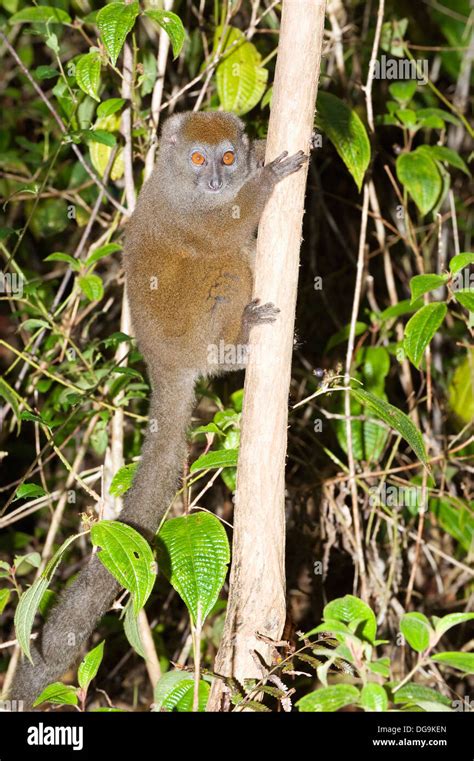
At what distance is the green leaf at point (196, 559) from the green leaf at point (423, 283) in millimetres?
1180

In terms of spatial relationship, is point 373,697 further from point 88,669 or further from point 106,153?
point 106,153

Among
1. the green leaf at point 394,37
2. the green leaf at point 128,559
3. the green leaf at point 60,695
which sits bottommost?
the green leaf at point 60,695

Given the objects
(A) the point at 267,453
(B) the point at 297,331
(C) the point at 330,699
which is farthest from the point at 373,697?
(B) the point at 297,331

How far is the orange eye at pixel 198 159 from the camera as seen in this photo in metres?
3.99

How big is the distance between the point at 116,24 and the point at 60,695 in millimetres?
2598

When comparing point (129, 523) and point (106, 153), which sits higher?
point (106, 153)

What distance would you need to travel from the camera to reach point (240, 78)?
171 inches

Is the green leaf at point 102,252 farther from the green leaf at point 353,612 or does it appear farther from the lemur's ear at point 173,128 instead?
the green leaf at point 353,612

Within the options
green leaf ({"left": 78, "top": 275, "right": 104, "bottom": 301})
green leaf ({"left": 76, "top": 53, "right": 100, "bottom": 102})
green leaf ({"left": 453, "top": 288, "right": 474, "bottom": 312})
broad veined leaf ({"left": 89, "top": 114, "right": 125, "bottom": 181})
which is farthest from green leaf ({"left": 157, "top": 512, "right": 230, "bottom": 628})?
broad veined leaf ({"left": 89, "top": 114, "right": 125, "bottom": 181})

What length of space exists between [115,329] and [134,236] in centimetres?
178
